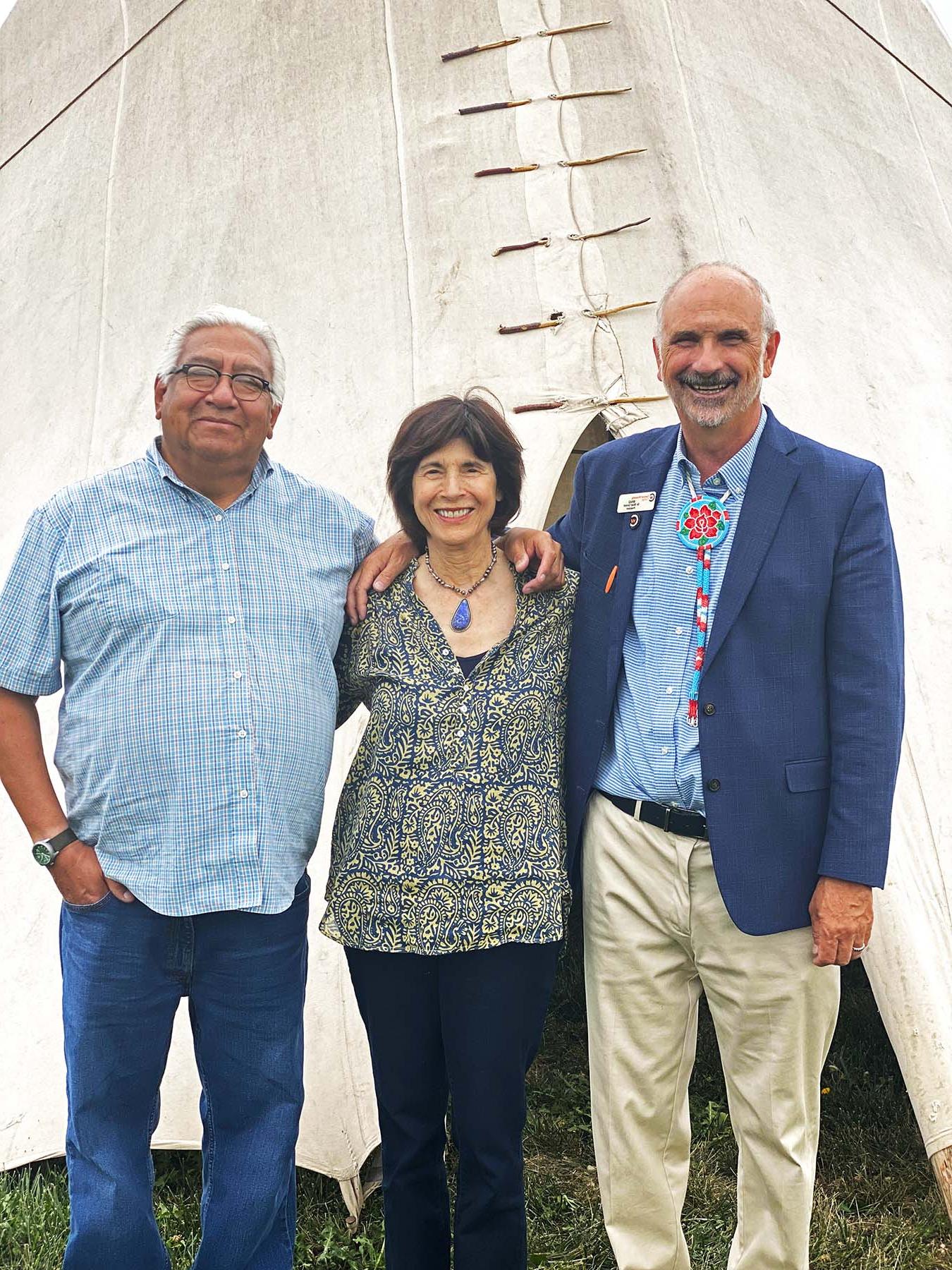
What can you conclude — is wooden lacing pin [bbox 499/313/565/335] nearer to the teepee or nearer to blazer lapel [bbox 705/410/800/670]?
the teepee

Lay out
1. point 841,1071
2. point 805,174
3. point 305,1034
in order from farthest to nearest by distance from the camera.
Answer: point 805,174, point 841,1071, point 305,1034

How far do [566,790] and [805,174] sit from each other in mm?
2341

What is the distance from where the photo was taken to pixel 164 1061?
1.88 meters

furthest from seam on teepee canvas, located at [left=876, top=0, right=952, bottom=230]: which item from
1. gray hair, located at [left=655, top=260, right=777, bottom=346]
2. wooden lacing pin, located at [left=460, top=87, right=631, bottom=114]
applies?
gray hair, located at [left=655, top=260, right=777, bottom=346]

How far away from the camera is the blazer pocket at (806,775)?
188cm

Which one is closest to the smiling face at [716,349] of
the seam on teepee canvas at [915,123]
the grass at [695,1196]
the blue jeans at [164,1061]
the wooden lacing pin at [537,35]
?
the blue jeans at [164,1061]

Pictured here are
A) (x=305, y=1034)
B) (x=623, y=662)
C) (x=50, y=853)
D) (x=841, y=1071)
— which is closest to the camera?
(x=50, y=853)

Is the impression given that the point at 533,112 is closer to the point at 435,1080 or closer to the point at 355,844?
the point at 355,844

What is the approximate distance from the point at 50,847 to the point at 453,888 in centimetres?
60

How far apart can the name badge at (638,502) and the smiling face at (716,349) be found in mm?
144

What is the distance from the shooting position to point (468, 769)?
6.03ft

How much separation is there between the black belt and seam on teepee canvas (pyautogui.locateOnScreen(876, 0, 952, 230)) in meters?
2.83

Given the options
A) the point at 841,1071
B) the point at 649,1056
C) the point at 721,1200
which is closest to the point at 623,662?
the point at 649,1056

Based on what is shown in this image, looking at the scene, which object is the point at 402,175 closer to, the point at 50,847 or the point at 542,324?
the point at 542,324
